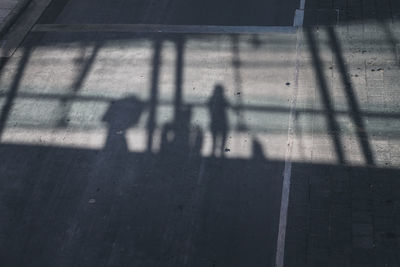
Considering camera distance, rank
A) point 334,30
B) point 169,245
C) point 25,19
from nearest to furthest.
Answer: point 169,245 < point 334,30 < point 25,19

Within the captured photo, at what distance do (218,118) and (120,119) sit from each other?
203 cm

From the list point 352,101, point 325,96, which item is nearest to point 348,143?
point 352,101

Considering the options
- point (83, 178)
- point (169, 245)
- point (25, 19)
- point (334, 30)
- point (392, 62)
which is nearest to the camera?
point (169, 245)

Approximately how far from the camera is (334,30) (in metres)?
11.6

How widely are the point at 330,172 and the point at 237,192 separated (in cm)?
169

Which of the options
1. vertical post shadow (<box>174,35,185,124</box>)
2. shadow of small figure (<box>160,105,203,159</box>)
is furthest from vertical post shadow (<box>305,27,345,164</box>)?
vertical post shadow (<box>174,35,185,124</box>)

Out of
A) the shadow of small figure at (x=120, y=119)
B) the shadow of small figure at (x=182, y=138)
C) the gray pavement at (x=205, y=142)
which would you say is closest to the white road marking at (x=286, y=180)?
the gray pavement at (x=205, y=142)

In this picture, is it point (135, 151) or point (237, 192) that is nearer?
point (237, 192)

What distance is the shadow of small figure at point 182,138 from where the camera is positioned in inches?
381

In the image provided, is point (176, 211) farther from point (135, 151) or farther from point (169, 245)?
point (135, 151)

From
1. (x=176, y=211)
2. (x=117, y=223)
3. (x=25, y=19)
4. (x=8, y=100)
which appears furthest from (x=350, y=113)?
(x=25, y=19)

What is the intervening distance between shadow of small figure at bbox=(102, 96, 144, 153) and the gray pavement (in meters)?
0.03

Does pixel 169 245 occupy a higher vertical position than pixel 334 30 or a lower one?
lower

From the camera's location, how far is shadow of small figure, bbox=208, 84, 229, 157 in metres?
9.67
